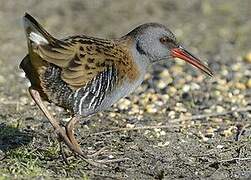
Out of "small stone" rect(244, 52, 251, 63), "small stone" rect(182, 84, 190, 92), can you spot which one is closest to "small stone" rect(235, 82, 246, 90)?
"small stone" rect(182, 84, 190, 92)

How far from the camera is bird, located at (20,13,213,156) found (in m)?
6.05

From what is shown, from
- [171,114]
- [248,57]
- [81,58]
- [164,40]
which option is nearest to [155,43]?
[164,40]

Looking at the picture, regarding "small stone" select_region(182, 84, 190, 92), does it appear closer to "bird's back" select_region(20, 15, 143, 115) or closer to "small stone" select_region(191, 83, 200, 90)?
"small stone" select_region(191, 83, 200, 90)

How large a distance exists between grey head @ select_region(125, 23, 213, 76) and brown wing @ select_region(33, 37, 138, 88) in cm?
36

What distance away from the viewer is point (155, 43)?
6.76m

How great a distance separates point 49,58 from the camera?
604 centimetres

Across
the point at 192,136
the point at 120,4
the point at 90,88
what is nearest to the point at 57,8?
the point at 120,4

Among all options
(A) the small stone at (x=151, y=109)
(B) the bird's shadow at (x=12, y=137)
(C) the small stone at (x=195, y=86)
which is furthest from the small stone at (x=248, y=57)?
(B) the bird's shadow at (x=12, y=137)

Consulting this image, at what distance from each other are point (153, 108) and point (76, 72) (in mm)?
2283

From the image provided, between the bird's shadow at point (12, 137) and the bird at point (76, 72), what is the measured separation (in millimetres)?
678

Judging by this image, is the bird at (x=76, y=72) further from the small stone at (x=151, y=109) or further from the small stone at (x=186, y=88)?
the small stone at (x=186, y=88)

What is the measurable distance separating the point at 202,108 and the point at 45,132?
1851 mm

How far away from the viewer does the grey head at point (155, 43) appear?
670 cm

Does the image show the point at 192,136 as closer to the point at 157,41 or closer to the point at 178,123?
the point at 178,123
